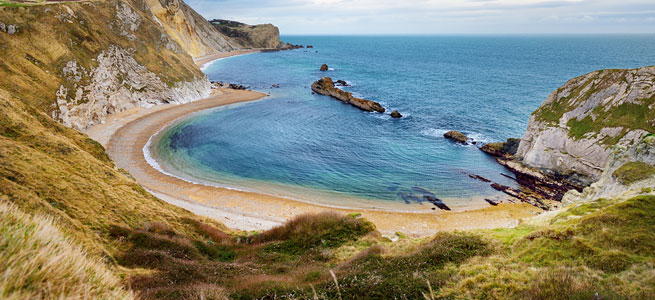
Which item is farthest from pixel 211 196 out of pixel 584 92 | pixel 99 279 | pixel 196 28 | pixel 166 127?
pixel 196 28

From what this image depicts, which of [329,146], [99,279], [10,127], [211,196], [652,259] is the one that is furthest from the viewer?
[329,146]

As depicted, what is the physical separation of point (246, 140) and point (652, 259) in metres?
47.0

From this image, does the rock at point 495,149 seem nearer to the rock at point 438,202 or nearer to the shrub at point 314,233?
the rock at point 438,202

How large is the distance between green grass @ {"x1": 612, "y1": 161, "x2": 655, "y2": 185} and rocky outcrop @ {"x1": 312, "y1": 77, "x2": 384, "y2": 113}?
47.6 metres

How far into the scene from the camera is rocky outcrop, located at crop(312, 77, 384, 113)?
2780 inches

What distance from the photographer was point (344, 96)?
7912cm

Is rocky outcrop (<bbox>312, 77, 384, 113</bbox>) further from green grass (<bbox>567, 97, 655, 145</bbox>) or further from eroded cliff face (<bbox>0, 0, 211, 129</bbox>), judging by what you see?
green grass (<bbox>567, 97, 655, 145</bbox>)

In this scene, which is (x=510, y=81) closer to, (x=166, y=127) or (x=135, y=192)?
(x=166, y=127)

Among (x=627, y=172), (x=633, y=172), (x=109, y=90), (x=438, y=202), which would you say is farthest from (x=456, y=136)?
(x=109, y=90)

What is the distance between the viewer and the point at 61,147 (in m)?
17.4

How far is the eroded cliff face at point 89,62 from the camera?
131 ft

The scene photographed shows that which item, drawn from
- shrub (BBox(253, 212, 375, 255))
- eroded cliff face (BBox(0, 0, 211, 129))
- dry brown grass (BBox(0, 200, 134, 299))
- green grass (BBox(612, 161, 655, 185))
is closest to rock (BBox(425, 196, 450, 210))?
green grass (BBox(612, 161, 655, 185))

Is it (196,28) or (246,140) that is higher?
(196,28)

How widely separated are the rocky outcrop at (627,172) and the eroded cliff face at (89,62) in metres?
57.3
